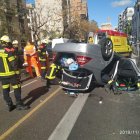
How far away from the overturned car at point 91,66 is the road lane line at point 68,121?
0.77 metres

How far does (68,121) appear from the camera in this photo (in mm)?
6621

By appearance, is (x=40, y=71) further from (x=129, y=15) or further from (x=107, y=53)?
(x=129, y=15)

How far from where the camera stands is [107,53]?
9.84 m

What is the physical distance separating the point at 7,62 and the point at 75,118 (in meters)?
2.12

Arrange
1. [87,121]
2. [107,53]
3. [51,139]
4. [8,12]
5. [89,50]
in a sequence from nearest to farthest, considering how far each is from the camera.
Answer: [51,139] < [87,121] < [89,50] < [107,53] < [8,12]

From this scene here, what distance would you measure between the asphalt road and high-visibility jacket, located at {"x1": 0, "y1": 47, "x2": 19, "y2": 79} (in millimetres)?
972

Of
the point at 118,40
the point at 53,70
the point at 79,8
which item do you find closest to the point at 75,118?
the point at 53,70

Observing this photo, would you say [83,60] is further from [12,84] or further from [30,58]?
[30,58]

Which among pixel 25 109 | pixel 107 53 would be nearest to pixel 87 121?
pixel 25 109

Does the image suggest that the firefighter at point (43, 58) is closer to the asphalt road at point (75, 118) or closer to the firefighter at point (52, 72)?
the firefighter at point (52, 72)

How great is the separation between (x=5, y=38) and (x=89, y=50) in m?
2.68

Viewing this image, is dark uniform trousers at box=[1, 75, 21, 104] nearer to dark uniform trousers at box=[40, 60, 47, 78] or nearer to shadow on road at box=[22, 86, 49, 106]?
shadow on road at box=[22, 86, 49, 106]

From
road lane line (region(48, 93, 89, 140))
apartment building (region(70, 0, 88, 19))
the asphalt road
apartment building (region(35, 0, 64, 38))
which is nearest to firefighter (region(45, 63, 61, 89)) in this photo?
the asphalt road

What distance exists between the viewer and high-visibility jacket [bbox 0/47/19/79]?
7430 millimetres
